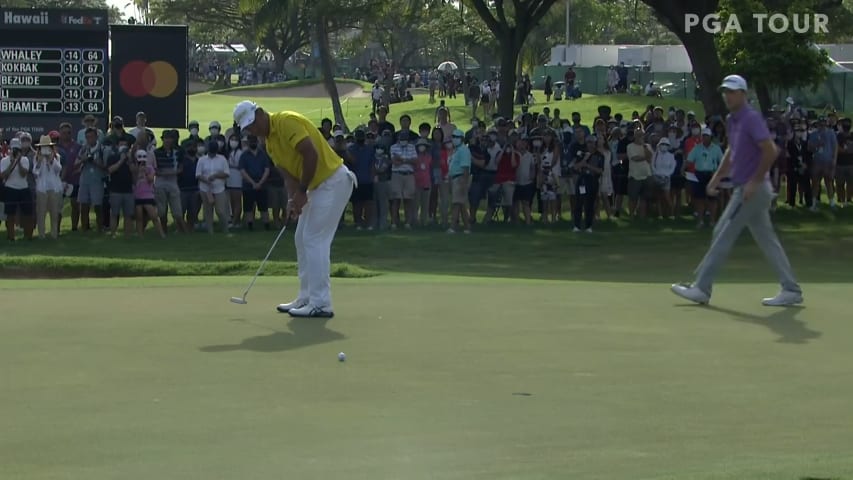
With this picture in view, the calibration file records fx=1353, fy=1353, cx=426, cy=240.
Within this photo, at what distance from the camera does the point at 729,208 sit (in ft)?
35.8

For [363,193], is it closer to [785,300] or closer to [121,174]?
[121,174]

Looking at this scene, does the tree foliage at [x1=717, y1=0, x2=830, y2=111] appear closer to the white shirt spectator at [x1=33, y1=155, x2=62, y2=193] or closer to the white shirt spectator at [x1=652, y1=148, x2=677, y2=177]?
the white shirt spectator at [x1=652, y1=148, x2=677, y2=177]

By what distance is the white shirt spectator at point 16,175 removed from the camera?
21359mm

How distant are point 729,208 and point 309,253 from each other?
343cm

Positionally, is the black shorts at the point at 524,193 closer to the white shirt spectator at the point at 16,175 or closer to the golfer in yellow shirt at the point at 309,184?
the white shirt spectator at the point at 16,175

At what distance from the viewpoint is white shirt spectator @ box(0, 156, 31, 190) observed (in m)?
21.4

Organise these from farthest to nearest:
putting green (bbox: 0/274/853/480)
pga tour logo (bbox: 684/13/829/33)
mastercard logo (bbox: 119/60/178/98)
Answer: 1. pga tour logo (bbox: 684/13/829/33)
2. mastercard logo (bbox: 119/60/178/98)
3. putting green (bbox: 0/274/853/480)

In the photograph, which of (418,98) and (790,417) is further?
(418,98)

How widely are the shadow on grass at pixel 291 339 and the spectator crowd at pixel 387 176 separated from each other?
41.6ft

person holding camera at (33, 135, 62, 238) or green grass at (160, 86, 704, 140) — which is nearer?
person holding camera at (33, 135, 62, 238)

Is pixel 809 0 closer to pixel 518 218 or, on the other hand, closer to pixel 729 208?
pixel 518 218

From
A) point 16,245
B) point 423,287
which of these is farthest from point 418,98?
point 423,287

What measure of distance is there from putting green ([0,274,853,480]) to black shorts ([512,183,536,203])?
41.5ft

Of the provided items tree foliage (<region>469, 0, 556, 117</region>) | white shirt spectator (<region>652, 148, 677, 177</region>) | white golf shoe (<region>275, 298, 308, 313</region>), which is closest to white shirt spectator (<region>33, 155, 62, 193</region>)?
white shirt spectator (<region>652, 148, 677, 177</region>)
